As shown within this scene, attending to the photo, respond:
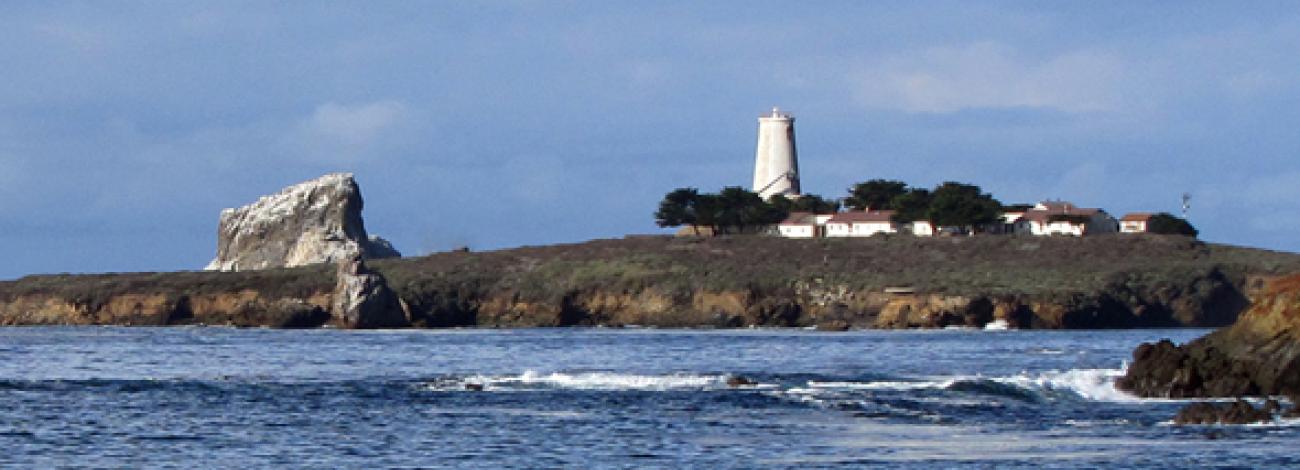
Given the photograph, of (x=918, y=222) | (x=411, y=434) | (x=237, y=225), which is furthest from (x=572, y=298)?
(x=411, y=434)

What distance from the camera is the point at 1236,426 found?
35.9 metres

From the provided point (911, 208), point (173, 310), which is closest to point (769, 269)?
point (911, 208)

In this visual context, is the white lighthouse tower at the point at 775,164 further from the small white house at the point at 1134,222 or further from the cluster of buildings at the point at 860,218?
the small white house at the point at 1134,222

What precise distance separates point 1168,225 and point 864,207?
26.7m

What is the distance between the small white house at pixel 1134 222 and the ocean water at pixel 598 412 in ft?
273

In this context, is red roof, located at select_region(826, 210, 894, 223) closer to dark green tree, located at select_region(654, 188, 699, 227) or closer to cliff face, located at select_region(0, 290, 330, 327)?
dark green tree, located at select_region(654, 188, 699, 227)

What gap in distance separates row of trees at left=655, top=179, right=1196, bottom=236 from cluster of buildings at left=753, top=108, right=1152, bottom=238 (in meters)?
1.28

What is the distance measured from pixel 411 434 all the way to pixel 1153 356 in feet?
62.8

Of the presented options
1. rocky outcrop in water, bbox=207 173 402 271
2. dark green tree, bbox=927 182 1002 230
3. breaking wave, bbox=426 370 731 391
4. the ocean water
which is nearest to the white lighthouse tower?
dark green tree, bbox=927 182 1002 230

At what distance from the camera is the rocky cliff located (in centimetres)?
12062

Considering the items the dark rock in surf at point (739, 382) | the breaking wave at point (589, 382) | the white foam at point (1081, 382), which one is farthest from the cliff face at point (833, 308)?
the dark rock in surf at point (739, 382)

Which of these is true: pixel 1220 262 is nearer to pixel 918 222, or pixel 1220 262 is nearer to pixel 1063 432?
pixel 918 222

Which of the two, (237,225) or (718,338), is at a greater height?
(237,225)

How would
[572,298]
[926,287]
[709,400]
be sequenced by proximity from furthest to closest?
[572,298]
[926,287]
[709,400]
